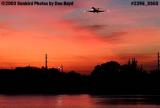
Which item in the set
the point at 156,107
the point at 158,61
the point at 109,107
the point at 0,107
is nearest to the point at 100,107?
the point at 109,107

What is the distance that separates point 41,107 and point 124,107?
18.8 metres

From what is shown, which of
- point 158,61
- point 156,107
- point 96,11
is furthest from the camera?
point 158,61

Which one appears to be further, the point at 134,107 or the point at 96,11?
the point at 134,107

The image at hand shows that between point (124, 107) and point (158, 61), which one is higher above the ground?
point (158, 61)

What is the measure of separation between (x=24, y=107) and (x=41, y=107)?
414 cm

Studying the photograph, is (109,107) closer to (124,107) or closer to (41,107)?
(124,107)

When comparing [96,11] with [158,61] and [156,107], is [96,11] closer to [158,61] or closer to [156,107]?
[156,107]

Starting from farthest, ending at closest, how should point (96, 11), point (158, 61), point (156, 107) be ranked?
point (158, 61) → point (156, 107) → point (96, 11)

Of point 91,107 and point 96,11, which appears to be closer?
point 96,11

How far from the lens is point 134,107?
140 m

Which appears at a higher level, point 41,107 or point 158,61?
point 158,61

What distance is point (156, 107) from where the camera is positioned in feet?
447

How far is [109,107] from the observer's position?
463 feet

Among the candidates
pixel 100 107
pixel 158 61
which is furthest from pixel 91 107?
pixel 158 61
